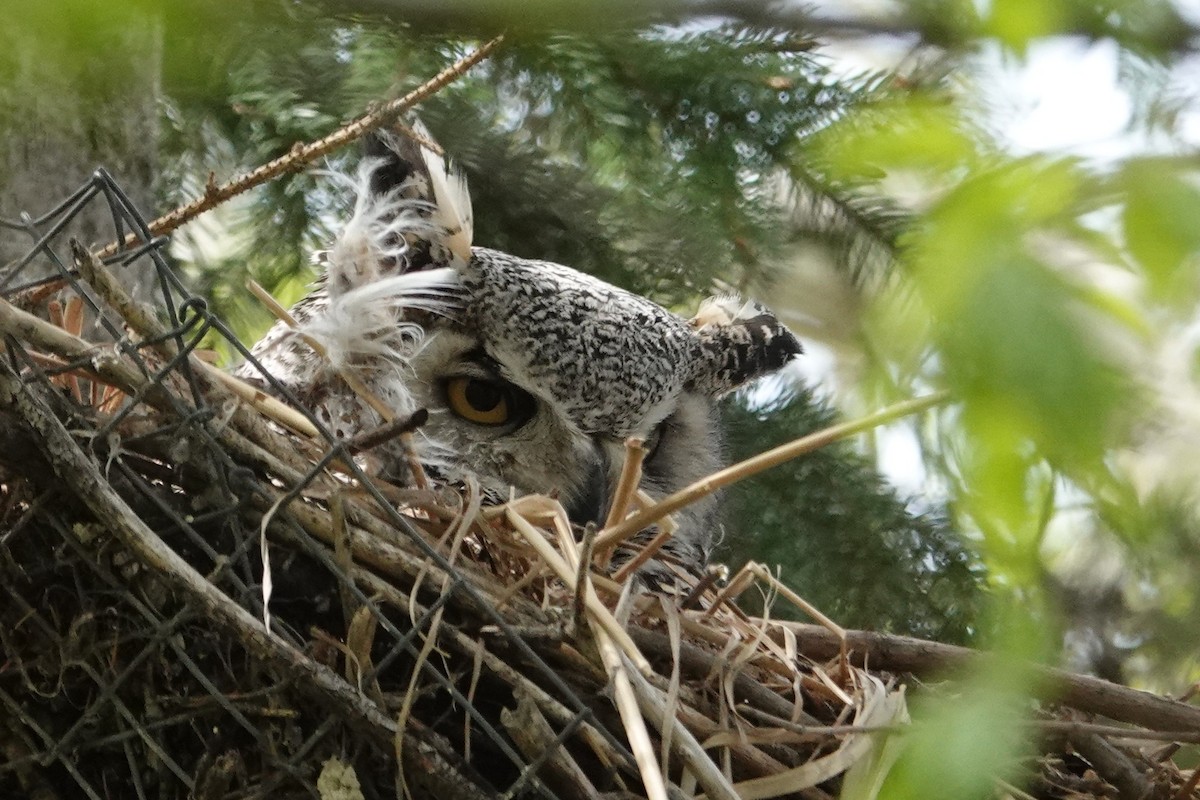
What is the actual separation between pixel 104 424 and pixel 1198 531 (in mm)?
734

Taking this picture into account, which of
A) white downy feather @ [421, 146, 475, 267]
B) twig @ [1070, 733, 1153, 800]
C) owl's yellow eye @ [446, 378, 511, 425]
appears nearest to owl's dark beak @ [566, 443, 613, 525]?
owl's yellow eye @ [446, 378, 511, 425]

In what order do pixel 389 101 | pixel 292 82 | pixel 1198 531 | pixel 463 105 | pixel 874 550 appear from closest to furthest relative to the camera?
pixel 1198 531 → pixel 389 101 → pixel 292 82 → pixel 463 105 → pixel 874 550

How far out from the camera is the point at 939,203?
406 millimetres

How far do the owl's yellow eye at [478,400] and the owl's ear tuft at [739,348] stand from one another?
367 millimetres

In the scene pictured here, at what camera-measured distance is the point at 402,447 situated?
114 centimetres

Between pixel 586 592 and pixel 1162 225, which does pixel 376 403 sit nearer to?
pixel 586 592

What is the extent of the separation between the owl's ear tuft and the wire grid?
0.99 metres

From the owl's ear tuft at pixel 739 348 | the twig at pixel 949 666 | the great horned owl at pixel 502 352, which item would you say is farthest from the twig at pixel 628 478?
the owl's ear tuft at pixel 739 348

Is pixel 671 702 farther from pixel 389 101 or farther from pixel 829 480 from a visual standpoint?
pixel 829 480

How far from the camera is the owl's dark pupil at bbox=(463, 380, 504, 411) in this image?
5.39 feet

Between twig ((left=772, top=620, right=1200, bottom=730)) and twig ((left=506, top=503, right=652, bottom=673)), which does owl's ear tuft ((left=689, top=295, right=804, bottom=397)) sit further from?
twig ((left=506, top=503, right=652, bottom=673))

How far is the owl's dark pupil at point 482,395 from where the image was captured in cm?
164

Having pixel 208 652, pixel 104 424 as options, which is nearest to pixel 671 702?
pixel 208 652

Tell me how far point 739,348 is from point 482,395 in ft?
1.52
